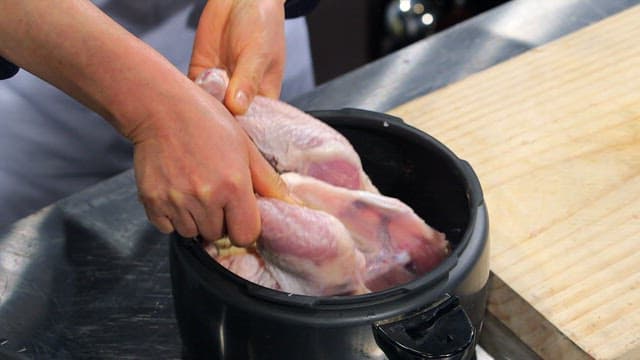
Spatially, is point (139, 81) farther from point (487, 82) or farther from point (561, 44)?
point (561, 44)

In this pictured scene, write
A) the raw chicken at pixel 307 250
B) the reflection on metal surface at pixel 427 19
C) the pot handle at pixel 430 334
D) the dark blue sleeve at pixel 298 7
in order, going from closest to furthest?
the pot handle at pixel 430 334 → the raw chicken at pixel 307 250 → the dark blue sleeve at pixel 298 7 → the reflection on metal surface at pixel 427 19

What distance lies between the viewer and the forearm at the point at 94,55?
720mm

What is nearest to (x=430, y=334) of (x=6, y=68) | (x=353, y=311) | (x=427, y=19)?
(x=353, y=311)

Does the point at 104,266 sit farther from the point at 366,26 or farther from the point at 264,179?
the point at 366,26

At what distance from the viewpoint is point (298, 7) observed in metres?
1.15

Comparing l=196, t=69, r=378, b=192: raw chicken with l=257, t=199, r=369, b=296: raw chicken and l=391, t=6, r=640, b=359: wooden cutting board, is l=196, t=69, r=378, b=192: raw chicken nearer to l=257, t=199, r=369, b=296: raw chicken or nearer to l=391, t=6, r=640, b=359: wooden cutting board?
l=257, t=199, r=369, b=296: raw chicken

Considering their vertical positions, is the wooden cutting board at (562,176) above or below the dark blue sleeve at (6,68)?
below

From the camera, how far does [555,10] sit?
1.30 meters

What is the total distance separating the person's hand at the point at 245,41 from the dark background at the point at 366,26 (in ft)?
3.39

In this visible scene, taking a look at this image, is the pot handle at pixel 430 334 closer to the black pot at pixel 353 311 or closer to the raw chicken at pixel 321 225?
the black pot at pixel 353 311

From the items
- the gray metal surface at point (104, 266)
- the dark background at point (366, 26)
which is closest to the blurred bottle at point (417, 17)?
the dark background at point (366, 26)

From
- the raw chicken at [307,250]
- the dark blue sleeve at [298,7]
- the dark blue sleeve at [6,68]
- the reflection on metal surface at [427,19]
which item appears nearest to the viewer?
the raw chicken at [307,250]

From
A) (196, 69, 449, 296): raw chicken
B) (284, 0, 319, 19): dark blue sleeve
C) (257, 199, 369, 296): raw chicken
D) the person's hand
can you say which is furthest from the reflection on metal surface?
(257, 199, 369, 296): raw chicken

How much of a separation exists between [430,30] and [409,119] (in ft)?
3.17
